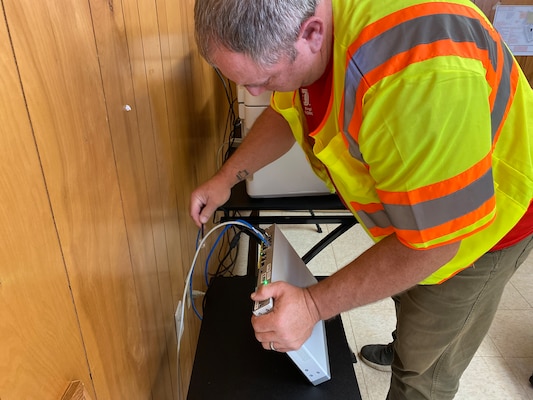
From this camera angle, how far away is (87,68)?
61 cm

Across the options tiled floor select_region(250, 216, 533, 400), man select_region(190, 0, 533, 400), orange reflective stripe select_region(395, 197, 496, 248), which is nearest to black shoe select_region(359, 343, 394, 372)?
tiled floor select_region(250, 216, 533, 400)

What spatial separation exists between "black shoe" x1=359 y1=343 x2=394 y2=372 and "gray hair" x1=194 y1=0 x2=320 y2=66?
56.5 inches

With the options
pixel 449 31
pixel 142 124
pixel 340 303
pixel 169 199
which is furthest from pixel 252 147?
pixel 449 31

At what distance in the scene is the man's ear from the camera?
628mm

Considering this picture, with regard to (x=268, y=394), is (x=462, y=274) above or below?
above

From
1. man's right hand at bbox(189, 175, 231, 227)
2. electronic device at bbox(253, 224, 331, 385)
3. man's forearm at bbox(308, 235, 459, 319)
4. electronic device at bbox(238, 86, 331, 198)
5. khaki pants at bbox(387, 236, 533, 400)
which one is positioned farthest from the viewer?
electronic device at bbox(238, 86, 331, 198)

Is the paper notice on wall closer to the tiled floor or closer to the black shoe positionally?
the tiled floor

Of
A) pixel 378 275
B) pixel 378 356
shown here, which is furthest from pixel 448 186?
pixel 378 356

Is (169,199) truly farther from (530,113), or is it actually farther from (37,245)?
(530,113)

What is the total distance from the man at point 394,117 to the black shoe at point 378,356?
0.95 meters

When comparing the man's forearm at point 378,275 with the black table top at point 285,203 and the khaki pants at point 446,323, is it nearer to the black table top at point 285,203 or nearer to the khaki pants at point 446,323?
the khaki pants at point 446,323

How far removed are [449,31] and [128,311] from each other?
699mm

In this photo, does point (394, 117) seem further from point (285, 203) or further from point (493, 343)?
point (493, 343)

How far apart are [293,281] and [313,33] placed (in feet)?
1.76
